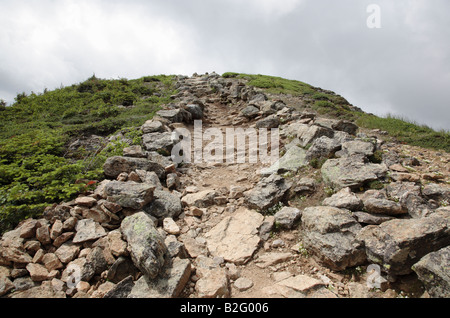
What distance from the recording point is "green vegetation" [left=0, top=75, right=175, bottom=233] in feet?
21.5

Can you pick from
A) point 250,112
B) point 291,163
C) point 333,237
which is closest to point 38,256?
point 333,237

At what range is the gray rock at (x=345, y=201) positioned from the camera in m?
5.63

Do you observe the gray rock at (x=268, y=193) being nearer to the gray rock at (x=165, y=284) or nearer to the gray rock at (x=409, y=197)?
the gray rock at (x=409, y=197)

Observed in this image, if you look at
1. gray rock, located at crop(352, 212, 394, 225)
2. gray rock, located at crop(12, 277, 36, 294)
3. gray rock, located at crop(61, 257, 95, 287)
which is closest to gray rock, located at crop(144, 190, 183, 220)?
gray rock, located at crop(61, 257, 95, 287)

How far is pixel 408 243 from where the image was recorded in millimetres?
4105

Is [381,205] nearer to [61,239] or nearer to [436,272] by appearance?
[436,272]

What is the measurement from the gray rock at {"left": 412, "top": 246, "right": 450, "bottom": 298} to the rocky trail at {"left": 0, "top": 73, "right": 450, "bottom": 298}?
0.05 feet

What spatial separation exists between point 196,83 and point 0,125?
1928 centimetres

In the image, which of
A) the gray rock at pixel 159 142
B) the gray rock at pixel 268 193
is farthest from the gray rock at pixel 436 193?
the gray rock at pixel 159 142

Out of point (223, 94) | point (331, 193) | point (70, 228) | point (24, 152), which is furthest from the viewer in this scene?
point (223, 94)

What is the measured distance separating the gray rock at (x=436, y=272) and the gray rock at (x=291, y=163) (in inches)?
189

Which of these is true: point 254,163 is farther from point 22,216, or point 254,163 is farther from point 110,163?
point 22,216


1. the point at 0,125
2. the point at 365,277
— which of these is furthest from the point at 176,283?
the point at 0,125
